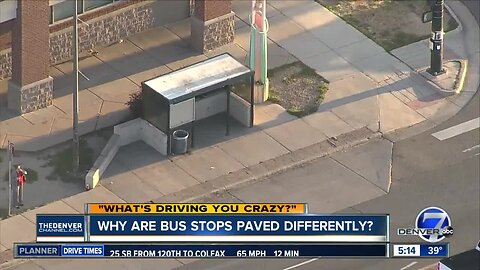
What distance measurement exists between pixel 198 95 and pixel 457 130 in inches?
375

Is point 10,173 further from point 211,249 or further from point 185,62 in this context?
point 211,249

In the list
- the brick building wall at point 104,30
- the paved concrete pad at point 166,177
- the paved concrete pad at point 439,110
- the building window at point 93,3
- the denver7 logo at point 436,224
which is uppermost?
the denver7 logo at point 436,224

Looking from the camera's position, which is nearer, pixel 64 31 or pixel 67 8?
pixel 67 8

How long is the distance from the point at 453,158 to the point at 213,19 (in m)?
10.9

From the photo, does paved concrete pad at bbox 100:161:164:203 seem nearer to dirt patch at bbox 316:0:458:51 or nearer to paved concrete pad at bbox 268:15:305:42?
paved concrete pad at bbox 268:15:305:42

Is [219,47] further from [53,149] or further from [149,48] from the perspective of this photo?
[53,149]

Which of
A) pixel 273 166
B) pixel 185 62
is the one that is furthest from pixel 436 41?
pixel 185 62

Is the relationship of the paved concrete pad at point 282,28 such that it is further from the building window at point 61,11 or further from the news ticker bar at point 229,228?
the news ticker bar at point 229,228

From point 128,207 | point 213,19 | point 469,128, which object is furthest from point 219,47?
point 128,207

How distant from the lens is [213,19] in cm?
7044

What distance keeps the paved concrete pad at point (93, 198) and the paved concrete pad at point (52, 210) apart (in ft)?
0.67

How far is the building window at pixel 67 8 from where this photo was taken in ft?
223

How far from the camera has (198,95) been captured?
2581 inches

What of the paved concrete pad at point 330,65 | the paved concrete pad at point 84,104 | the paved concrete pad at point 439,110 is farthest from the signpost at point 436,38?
the paved concrete pad at point 84,104
